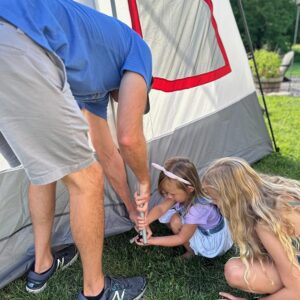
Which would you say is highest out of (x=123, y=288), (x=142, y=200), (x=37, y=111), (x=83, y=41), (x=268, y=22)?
(x=83, y=41)

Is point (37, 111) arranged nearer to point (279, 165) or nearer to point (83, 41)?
point (83, 41)

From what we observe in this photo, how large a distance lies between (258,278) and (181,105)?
1.17m

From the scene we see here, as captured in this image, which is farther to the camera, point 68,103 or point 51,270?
point 51,270

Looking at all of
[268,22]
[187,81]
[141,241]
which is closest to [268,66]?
[187,81]

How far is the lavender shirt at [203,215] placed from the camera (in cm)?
190

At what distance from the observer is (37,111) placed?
1.26m

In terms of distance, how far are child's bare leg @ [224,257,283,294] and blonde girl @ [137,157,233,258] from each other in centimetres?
33

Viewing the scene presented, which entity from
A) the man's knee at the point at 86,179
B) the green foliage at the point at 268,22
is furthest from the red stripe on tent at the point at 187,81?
the green foliage at the point at 268,22

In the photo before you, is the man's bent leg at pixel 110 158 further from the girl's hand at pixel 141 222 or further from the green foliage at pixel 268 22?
the green foliage at pixel 268 22

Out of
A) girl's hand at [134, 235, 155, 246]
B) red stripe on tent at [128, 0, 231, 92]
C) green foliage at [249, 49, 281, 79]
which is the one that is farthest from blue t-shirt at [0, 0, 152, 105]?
green foliage at [249, 49, 281, 79]

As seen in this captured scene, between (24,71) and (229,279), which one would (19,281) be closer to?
(229,279)

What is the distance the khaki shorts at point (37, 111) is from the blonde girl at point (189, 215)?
62cm

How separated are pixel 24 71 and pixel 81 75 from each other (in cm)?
26

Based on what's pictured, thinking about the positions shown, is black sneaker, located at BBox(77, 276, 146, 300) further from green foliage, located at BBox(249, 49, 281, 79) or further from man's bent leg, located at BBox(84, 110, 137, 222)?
green foliage, located at BBox(249, 49, 281, 79)
